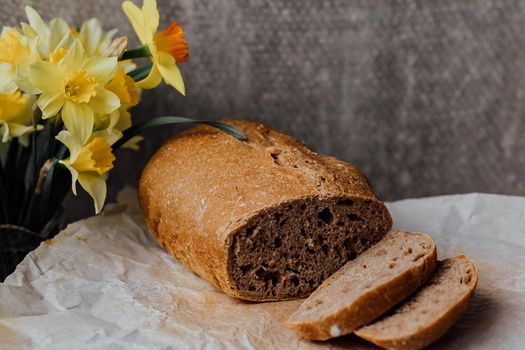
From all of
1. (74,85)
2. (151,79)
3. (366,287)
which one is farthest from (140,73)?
(366,287)

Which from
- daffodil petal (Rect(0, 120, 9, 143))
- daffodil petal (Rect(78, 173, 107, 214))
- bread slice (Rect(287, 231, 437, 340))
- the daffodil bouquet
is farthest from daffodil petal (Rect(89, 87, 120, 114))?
bread slice (Rect(287, 231, 437, 340))

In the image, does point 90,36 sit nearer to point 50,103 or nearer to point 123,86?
point 123,86

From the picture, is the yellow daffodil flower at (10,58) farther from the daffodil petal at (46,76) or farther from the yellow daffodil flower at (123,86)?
the yellow daffodil flower at (123,86)

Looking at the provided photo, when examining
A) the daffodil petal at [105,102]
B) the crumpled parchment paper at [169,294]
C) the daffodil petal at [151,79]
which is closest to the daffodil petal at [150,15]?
the daffodil petal at [151,79]

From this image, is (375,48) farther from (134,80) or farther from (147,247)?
(147,247)

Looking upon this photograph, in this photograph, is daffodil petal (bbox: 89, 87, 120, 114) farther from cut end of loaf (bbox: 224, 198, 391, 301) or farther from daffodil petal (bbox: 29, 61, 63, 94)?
cut end of loaf (bbox: 224, 198, 391, 301)

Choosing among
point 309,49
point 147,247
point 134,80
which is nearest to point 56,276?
point 147,247
